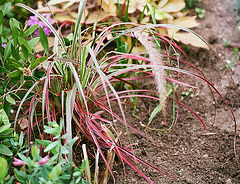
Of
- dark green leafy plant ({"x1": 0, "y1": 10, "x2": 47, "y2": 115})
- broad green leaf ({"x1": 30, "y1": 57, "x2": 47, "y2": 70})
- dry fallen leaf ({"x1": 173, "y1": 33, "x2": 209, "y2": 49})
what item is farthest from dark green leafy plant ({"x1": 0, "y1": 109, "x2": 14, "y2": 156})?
dry fallen leaf ({"x1": 173, "y1": 33, "x2": 209, "y2": 49})

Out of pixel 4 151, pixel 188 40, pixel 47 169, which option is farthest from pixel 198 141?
pixel 4 151

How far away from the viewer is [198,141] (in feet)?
5.51

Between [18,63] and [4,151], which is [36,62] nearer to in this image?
[18,63]

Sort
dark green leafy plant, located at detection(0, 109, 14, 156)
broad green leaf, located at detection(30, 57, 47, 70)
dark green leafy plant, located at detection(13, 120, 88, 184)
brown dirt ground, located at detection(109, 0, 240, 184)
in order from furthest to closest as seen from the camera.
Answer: brown dirt ground, located at detection(109, 0, 240, 184)
broad green leaf, located at detection(30, 57, 47, 70)
dark green leafy plant, located at detection(0, 109, 14, 156)
dark green leafy plant, located at detection(13, 120, 88, 184)

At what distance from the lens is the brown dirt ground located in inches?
59.1

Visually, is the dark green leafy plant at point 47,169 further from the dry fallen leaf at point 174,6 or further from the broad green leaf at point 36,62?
the dry fallen leaf at point 174,6

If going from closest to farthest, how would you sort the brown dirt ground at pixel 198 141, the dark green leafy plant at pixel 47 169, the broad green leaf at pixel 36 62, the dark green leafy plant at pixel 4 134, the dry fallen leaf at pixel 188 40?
the dark green leafy plant at pixel 47 169 < the dark green leafy plant at pixel 4 134 < the broad green leaf at pixel 36 62 < the brown dirt ground at pixel 198 141 < the dry fallen leaf at pixel 188 40

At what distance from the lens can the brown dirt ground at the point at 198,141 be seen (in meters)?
1.50

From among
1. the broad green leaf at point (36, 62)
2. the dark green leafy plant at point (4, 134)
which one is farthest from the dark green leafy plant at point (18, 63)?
the dark green leafy plant at point (4, 134)

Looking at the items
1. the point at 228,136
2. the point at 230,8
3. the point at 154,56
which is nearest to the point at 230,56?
the point at 230,8

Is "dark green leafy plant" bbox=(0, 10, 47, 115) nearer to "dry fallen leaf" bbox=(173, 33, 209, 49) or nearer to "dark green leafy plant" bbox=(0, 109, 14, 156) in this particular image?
"dark green leafy plant" bbox=(0, 109, 14, 156)

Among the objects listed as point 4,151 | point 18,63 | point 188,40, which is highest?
point 18,63

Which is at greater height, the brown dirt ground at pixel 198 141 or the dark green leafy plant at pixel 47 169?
the dark green leafy plant at pixel 47 169

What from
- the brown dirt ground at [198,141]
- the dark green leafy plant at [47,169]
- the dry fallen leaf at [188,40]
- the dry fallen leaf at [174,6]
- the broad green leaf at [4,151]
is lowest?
the brown dirt ground at [198,141]
